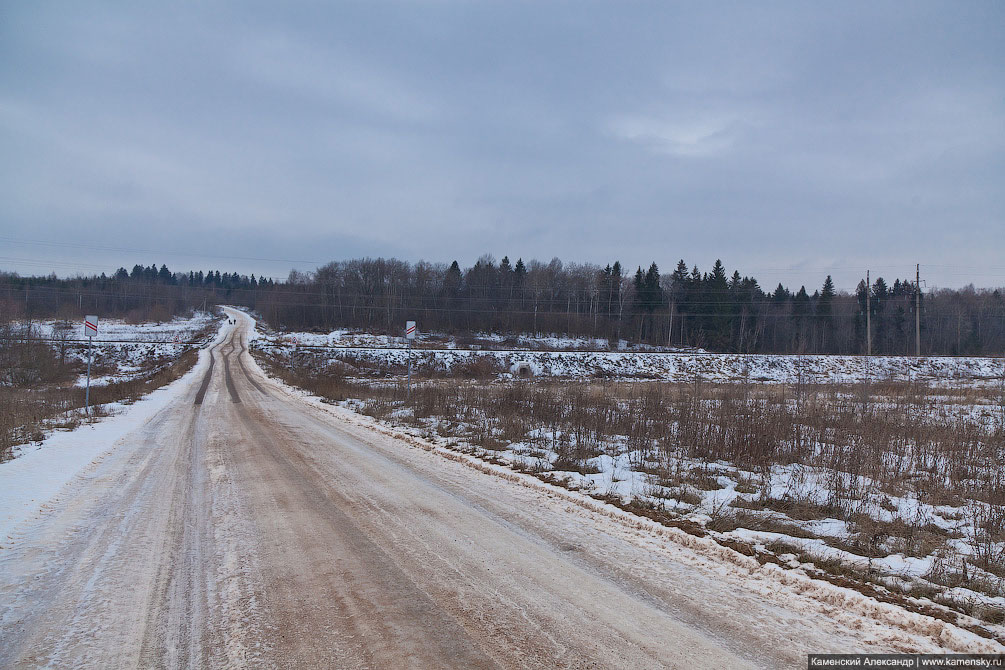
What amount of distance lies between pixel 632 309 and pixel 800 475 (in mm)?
69694

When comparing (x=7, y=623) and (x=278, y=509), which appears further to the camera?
(x=278, y=509)

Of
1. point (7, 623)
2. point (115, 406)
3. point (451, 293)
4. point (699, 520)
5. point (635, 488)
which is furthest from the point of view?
point (451, 293)

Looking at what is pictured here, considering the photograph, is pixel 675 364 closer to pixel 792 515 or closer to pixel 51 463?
pixel 792 515

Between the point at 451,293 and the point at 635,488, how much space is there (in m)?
74.6

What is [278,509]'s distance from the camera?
268 inches

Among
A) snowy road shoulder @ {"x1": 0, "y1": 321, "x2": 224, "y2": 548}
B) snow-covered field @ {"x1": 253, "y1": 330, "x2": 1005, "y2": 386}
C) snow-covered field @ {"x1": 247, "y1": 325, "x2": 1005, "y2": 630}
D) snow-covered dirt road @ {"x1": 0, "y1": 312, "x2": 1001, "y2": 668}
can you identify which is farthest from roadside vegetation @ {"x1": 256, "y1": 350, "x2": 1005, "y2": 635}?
snow-covered field @ {"x1": 253, "y1": 330, "x2": 1005, "y2": 386}

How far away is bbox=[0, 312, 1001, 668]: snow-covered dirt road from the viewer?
3.58 m

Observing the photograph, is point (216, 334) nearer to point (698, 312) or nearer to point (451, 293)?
point (451, 293)

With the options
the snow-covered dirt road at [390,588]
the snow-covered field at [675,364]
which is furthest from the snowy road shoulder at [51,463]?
the snow-covered field at [675,364]

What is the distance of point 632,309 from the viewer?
7675 cm

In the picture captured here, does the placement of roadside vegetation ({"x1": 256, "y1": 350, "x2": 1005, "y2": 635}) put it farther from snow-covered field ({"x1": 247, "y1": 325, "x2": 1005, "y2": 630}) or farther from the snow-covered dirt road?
the snow-covered dirt road

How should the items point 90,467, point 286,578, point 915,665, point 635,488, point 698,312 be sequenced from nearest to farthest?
point 915,665 < point 286,578 < point 635,488 < point 90,467 < point 698,312

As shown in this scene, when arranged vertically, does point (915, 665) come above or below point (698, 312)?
below

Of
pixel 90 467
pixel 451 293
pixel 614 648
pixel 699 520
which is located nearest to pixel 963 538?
pixel 699 520
